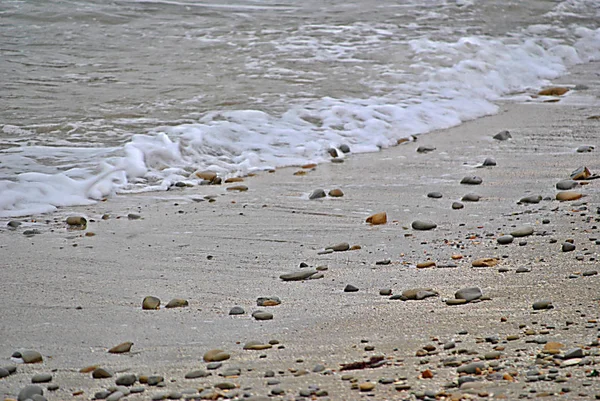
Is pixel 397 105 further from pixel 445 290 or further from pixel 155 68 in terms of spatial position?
pixel 445 290

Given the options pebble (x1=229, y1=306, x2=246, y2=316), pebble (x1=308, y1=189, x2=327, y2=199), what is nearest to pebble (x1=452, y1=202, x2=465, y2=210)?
pebble (x1=308, y1=189, x2=327, y2=199)

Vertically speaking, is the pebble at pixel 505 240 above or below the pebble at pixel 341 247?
above

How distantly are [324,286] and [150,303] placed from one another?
67 cm

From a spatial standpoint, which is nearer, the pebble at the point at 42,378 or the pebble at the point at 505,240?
the pebble at the point at 42,378

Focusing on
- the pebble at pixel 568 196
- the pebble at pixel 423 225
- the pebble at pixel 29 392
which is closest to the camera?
the pebble at pixel 29 392

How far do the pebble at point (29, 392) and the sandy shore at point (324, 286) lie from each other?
0.13ft

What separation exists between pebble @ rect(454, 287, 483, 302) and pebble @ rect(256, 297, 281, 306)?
25.5 inches

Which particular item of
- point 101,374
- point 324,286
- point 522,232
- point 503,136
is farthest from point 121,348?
point 503,136

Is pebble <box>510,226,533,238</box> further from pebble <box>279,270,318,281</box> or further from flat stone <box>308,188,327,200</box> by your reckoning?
flat stone <box>308,188,327,200</box>

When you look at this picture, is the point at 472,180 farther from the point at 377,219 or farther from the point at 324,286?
the point at 324,286

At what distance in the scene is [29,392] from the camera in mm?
2145

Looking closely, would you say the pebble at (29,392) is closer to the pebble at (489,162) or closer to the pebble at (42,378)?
the pebble at (42,378)

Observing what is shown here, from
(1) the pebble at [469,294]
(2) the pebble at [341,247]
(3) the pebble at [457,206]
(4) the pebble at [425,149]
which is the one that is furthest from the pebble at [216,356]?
(4) the pebble at [425,149]

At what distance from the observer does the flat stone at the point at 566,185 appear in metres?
4.35
